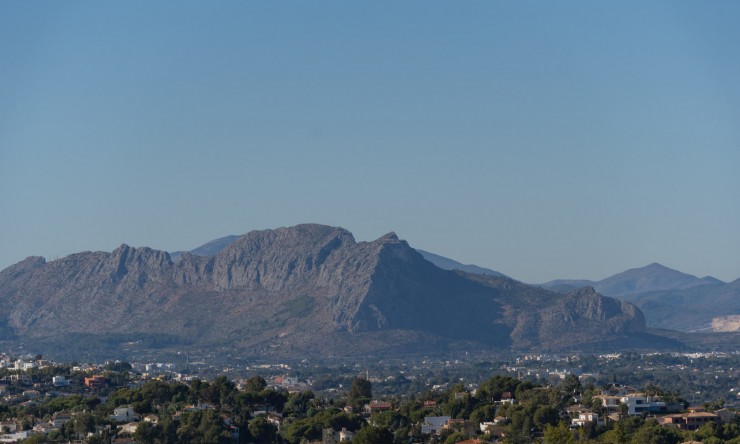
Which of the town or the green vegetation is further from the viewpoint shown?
the town

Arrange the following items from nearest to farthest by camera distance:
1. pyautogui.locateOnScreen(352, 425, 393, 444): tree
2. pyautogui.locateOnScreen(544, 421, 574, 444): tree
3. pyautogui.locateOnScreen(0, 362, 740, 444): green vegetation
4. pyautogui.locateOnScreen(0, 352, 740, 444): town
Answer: pyautogui.locateOnScreen(544, 421, 574, 444): tree
pyautogui.locateOnScreen(352, 425, 393, 444): tree
pyautogui.locateOnScreen(0, 362, 740, 444): green vegetation
pyautogui.locateOnScreen(0, 352, 740, 444): town

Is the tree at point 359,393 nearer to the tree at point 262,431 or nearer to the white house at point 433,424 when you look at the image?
the white house at point 433,424

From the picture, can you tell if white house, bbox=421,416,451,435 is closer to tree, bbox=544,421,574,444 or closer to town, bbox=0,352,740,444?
town, bbox=0,352,740,444

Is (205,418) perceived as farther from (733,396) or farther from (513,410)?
(733,396)

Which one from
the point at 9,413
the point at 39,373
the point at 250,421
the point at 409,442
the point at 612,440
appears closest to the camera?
the point at 612,440

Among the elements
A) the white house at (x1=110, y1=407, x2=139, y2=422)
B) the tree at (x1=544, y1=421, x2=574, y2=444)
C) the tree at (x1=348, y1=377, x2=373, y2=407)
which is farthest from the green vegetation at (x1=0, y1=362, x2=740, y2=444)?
the white house at (x1=110, y1=407, x2=139, y2=422)

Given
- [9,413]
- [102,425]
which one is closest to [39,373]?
[9,413]

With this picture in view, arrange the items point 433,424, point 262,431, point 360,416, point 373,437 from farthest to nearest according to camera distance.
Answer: point 360,416 → point 433,424 → point 262,431 → point 373,437

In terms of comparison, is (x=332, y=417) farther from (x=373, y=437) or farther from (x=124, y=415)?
(x=373, y=437)

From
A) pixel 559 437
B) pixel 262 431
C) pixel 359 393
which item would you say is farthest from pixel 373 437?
pixel 359 393

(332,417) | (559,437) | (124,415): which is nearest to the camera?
(559,437)

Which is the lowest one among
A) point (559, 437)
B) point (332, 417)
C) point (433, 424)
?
point (559, 437)
